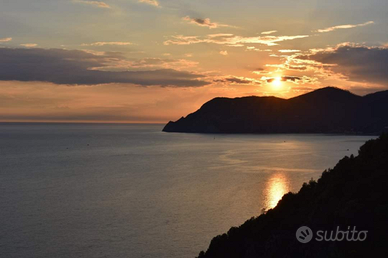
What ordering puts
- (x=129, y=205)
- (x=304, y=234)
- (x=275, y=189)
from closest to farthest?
(x=304, y=234)
(x=129, y=205)
(x=275, y=189)

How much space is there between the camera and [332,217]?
26.9 m

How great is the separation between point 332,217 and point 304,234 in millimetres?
2156

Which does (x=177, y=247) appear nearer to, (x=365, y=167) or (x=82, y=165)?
(x=365, y=167)

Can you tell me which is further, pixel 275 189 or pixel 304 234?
pixel 275 189

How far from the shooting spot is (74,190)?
72688 mm

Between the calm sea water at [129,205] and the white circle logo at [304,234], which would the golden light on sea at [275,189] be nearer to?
the calm sea water at [129,205]

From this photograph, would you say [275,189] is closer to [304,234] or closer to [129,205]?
[129,205]

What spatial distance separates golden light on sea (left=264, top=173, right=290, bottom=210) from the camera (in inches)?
2458

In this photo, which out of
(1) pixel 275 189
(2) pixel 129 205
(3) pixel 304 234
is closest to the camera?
(3) pixel 304 234

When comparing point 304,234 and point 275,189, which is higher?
point 304,234

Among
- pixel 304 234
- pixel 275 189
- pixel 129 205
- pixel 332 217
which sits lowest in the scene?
pixel 129 205

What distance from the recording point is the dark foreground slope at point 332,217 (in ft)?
80.3

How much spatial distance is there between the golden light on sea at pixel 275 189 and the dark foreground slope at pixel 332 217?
2726 cm

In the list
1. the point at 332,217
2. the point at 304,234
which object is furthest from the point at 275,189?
the point at 304,234
